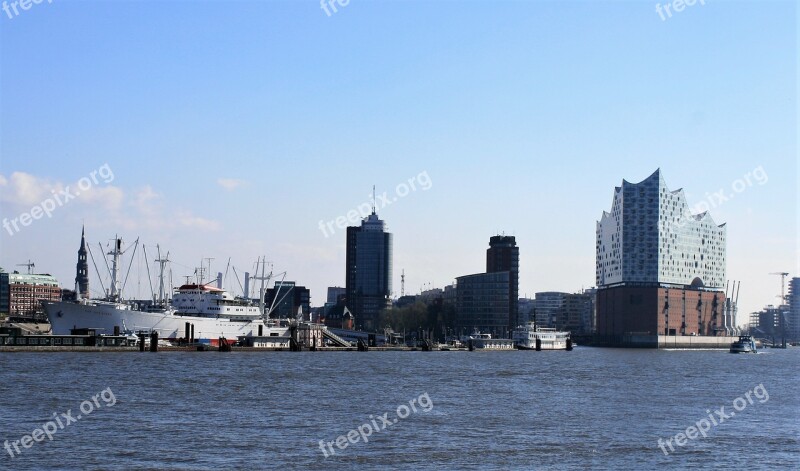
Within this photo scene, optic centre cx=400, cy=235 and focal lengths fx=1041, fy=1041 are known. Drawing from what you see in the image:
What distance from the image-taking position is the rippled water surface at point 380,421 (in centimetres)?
3947

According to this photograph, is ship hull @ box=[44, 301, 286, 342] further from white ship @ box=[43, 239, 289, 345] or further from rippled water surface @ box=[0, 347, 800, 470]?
rippled water surface @ box=[0, 347, 800, 470]

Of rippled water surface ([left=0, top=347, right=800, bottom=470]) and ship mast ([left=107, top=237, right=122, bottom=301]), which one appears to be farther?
ship mast ([left=107, top=237, right=122, bottom=301])

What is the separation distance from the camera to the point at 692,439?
4575 cm

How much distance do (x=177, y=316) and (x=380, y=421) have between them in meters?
107

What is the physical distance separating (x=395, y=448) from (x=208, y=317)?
120m

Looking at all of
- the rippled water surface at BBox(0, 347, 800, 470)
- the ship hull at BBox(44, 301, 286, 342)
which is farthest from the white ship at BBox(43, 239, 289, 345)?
the rippled water surface at BBox(0, 347, 800, 470)

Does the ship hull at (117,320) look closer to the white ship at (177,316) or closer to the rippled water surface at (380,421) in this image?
the white ship at (177,316)

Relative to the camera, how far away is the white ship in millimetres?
145500

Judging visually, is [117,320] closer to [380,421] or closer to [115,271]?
[115,271]

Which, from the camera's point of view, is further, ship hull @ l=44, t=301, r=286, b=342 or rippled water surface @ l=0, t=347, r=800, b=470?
ship hull @ l=44, t=301, r=286, b=342

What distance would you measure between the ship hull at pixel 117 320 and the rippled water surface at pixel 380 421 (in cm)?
5588

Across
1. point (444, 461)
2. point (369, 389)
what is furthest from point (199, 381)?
→ point (444, 461)

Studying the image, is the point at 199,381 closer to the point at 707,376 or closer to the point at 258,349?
the point at 707,376

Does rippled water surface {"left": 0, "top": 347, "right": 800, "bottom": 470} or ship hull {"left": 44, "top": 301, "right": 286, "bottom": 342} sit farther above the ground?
ship hull {"left": 44, "top": 301, "right": 286, "bottom": 342}
